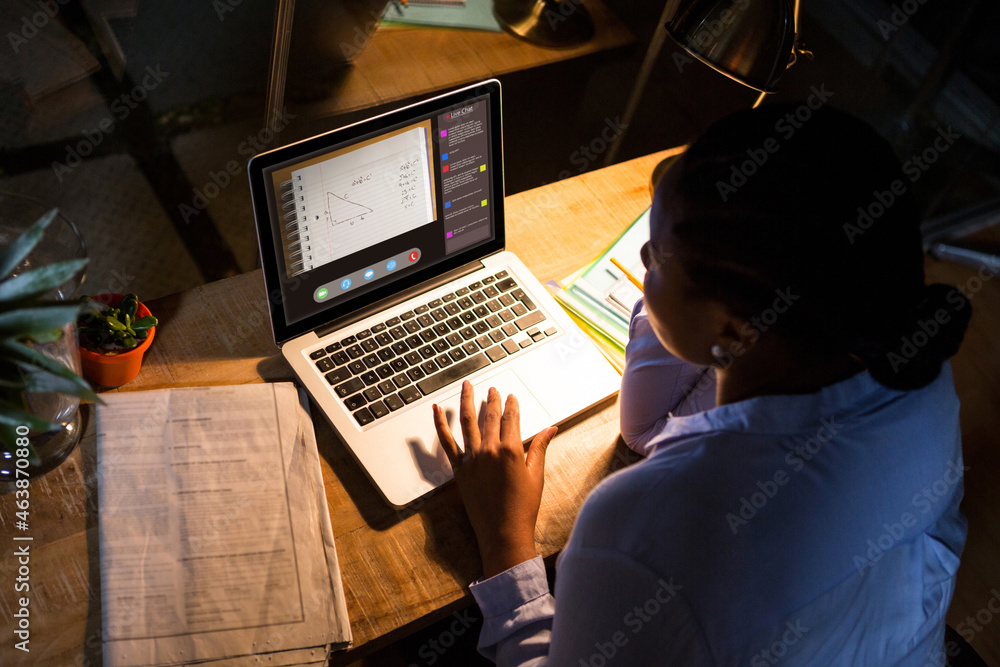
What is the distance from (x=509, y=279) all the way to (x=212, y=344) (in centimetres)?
45

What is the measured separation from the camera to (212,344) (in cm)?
104

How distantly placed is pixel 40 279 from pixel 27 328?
5 cm

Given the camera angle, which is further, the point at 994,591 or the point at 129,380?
the point at 994,591

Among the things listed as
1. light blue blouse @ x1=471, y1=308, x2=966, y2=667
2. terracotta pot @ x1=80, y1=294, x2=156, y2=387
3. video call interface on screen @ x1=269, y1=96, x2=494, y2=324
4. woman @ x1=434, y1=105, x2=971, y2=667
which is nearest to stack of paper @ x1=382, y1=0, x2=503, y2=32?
video call interface on screen @ x1=269, y1=96, x2=494, y2=324

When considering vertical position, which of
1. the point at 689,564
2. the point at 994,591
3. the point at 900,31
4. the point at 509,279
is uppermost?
the point at 689,564

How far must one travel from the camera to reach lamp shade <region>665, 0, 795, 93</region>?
3.50 feet

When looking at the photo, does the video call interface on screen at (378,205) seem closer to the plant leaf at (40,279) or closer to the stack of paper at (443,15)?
the plant leaf at (40,279)

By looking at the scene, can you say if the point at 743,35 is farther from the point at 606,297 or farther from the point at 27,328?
the point at 27,328

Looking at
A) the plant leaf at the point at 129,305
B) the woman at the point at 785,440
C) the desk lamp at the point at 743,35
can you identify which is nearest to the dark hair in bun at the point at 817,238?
the woman at the point at 785,440

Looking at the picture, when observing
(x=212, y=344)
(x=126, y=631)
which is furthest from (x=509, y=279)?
(x=126, y=631)

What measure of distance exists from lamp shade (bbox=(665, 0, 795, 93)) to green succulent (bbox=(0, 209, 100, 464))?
0.91m

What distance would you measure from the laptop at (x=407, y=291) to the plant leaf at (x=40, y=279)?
0.24 m

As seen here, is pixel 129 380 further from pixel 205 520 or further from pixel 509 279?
pixel 509 279

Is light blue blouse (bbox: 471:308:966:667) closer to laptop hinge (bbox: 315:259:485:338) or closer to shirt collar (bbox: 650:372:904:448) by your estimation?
shirt collar (bbox: 650:372:904:448)
